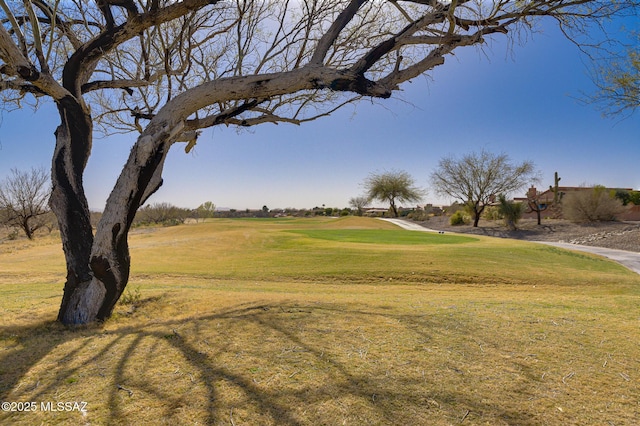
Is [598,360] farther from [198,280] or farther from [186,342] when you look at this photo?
[198,280]

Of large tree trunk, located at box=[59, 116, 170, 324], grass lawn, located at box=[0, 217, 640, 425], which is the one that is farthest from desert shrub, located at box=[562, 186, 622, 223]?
large tree trunk, located at box=[59, 116, 170, 324]

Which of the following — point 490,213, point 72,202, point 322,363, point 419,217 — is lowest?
point 322,363

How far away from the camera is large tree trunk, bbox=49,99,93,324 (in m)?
4.84

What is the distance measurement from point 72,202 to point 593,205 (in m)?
33.4

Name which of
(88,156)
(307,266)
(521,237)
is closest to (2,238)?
(307,266)

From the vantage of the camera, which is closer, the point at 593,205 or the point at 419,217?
the point at 593,205

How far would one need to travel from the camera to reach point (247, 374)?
2850 millimetres

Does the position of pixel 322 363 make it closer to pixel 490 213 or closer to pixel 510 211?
pixel 510 211

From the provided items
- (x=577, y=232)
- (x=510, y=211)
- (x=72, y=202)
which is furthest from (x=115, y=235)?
(x=510, y=211)

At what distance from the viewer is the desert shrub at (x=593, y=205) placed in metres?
26.2

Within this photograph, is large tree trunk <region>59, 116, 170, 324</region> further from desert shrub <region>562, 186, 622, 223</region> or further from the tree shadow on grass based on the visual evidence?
desert shrub <region>562, 186, 622, 223</region>

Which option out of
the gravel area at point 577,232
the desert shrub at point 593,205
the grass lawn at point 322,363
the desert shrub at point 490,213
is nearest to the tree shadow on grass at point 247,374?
the grass lawn at point 322,363

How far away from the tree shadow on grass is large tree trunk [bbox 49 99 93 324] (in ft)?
2.15

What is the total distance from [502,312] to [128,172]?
5878 millimetres
